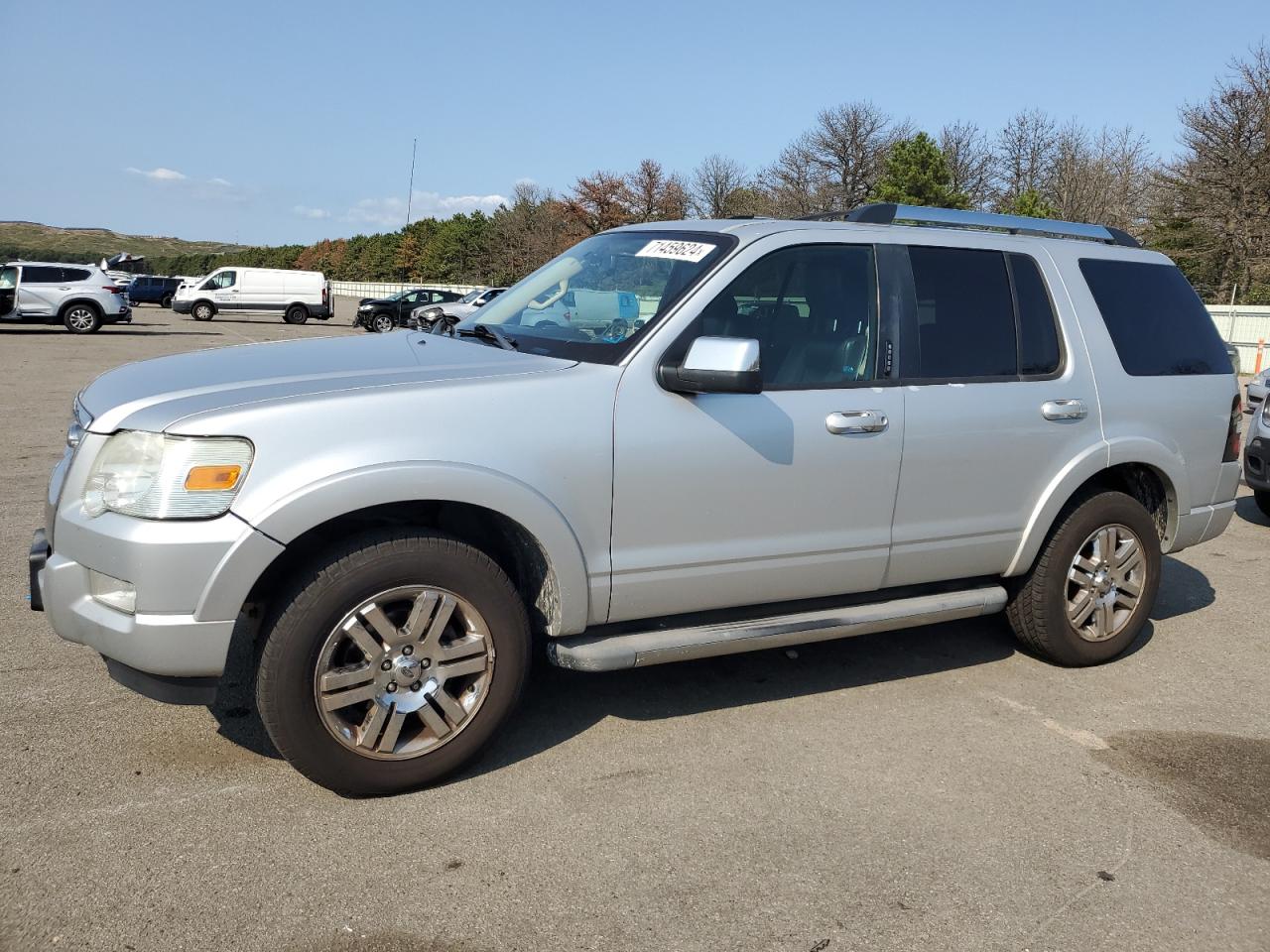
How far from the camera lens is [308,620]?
3215 millimetres

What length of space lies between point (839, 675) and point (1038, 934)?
1.92 metres

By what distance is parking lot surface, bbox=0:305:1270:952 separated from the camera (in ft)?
9.36

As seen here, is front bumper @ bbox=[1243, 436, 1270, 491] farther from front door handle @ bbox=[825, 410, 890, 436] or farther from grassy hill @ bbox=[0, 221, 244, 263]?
grassy hill @ bbox=[0, 221, 244, 263]

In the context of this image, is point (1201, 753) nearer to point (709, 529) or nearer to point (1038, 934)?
point (1038, 934)

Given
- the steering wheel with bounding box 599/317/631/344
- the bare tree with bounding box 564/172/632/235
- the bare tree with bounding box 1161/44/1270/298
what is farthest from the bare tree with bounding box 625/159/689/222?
the steering wheel with bounding box 599/317/631/344

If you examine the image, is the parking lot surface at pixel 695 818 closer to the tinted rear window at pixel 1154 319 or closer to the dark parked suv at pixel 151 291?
the tinted rear window at pixel 1154 319

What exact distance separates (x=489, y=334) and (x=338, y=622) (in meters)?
1.47

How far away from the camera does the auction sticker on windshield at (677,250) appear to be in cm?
407

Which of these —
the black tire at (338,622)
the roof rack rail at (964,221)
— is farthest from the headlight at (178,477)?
the roof rack rail at (964,221)

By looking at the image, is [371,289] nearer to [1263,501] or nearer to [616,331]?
[1263,501]

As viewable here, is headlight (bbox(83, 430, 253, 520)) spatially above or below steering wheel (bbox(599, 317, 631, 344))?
below

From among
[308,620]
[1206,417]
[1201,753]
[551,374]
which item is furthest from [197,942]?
[1206,417]

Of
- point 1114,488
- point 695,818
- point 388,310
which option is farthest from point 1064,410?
point 388,310

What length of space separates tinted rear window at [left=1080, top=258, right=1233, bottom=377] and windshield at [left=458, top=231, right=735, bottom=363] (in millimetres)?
2003
